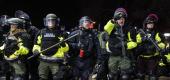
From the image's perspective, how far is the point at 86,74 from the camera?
10.9 meters

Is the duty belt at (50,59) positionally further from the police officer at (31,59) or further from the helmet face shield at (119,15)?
the helmet face shield at (119,15)

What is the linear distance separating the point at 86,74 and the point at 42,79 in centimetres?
122

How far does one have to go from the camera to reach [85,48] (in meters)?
11.0

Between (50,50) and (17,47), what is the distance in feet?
2.32

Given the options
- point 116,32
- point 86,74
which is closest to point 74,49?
point 86,74

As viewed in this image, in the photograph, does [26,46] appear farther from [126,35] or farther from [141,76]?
[141,76]

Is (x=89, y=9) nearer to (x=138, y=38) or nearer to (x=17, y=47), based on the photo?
(x=138, y=38)

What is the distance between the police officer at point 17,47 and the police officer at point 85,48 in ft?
4.25

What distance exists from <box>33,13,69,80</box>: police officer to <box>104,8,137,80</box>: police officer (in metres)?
0.98

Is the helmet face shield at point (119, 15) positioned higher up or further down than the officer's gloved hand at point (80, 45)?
higher up

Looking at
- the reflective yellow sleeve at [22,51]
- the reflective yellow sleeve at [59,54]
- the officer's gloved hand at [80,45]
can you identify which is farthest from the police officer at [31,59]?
the officer's gloved hand at [80,45]

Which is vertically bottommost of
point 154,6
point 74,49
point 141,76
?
point 141,76

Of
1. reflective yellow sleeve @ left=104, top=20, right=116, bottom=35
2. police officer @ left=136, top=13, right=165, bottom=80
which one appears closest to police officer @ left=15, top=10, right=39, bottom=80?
reflective yellow sleeve @ left=104, top=20, right=116, bottom=35

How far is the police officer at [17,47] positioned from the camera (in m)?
10.1
